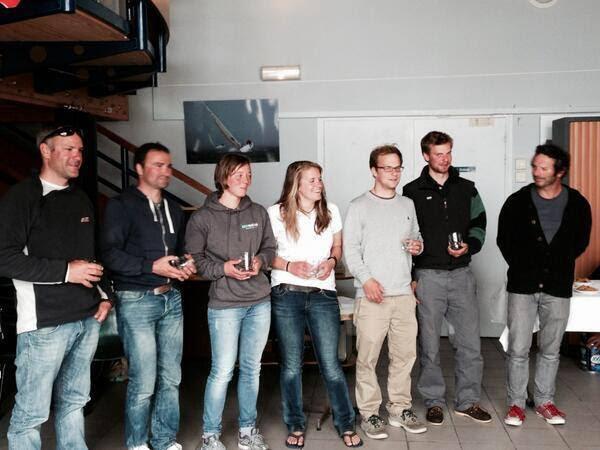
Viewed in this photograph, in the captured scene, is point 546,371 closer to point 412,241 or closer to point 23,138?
point 412,241

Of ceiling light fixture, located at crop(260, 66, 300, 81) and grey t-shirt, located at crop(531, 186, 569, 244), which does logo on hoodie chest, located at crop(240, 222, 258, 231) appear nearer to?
grey t-shirt, located at crop(531, 186, 569, 244)

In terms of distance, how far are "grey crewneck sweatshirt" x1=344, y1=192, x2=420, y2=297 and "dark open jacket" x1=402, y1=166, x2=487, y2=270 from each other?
21cm

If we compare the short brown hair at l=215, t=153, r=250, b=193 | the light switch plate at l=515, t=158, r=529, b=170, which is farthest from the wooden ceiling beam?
the light switch plate at l=515, t=158, r=529, b=170

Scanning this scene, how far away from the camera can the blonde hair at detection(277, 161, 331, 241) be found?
3295 millimetres

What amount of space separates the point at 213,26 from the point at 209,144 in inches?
48.3

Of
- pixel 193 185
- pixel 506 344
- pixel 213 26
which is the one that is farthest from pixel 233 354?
pixel 213 26

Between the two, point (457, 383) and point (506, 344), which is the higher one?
point (506, 344)

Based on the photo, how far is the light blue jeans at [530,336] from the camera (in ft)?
11.9

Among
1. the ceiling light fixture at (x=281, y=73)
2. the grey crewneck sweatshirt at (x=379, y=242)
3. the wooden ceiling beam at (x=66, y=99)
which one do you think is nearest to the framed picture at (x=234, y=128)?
the ceiling light fixture at (x=281, y=73)

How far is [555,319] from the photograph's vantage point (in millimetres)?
3637

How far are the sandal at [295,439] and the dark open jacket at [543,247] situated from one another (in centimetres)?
158

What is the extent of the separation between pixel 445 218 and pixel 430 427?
131 centimetres

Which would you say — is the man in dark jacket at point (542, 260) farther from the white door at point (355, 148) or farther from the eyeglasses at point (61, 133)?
the eyeglasses at point (61, 133)

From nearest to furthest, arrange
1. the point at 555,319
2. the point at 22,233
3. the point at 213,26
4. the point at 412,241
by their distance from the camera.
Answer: the point at 22,233
the point at 412,241
the point at 555,319
the point at 213,26
